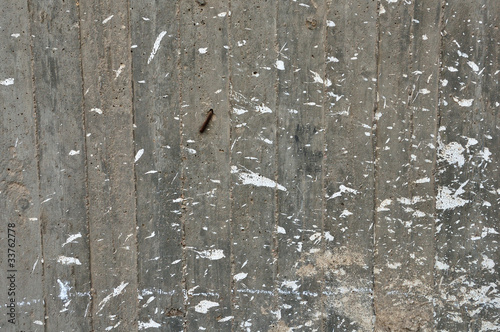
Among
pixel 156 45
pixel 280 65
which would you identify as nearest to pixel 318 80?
pixel 280 65

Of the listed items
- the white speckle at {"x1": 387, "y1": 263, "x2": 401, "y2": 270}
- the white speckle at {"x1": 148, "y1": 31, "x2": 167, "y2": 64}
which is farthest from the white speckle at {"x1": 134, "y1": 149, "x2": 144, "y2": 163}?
the white speckle at {"x1": 387, "y1": 263, "x2": 401, "y2": 270}

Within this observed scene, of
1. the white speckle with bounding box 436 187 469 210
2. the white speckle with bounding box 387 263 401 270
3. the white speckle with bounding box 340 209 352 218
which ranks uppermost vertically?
the white speckle with bounding box 436 187 469 210

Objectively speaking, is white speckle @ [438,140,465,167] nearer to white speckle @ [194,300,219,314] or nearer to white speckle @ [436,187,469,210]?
white speckle @ [436,187,469,210]

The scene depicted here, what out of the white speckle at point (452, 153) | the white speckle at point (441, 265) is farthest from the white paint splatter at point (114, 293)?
the white speckle at point (452, 153)

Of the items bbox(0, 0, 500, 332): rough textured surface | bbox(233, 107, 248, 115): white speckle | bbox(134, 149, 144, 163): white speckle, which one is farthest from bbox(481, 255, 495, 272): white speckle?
bbox(134, 149, 144, 163): white speckle

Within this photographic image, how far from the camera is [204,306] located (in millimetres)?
1838

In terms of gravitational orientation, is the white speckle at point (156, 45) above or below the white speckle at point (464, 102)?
above

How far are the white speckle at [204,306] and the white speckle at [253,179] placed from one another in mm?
641

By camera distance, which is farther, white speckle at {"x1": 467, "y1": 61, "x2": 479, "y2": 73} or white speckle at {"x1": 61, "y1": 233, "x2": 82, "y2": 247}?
white speckle at {"x1": 61, "y1": 233, "x2": 82, "y2": 247}

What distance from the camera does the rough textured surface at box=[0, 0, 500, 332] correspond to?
1.74m

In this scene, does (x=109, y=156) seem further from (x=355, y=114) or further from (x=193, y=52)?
(x=355, y=114)

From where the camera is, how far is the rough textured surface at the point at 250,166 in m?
1.74

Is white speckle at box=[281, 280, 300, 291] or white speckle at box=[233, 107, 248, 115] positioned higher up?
white speckle at box=[233, 107, 248, 115]

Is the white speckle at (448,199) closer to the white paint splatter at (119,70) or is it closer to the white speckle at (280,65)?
the white speckle at (280,65)
